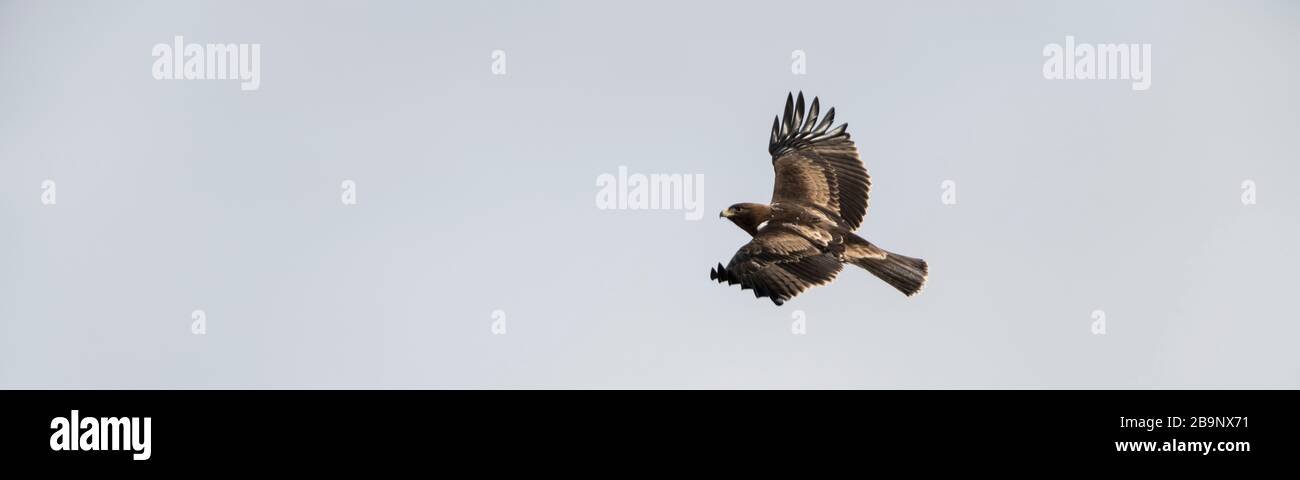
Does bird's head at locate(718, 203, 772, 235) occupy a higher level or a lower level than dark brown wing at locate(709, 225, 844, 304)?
higher

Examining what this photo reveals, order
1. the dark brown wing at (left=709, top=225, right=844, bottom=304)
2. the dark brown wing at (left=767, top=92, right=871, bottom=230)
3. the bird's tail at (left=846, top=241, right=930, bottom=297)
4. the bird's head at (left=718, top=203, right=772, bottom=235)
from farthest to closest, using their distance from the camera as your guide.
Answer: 1. the dark brown wing at (left=767, top=92, right=871, bottom=230)
2. the bird's head at (left=718, top=203, right=772, bottom=235)
3. the bird's tail at (left=846, top=241, right=930, bottom=297)
4. the dark brown wing at (left=709, top=225, right=844, bottom=304)

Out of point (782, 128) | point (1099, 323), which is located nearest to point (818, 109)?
point (782, 128)

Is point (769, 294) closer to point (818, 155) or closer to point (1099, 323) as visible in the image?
point (818, 155)

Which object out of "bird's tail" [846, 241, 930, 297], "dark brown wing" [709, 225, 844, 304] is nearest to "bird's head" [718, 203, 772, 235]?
"dark brown wing" [709, 225, 844, 304]

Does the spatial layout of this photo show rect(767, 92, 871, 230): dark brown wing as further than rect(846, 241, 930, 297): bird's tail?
Yes

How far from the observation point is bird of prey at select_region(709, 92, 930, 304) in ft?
49.0

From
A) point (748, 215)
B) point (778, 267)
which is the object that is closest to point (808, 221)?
point (748, 215)

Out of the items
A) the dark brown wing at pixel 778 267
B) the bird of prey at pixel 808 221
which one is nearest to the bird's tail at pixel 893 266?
the bird of prey at pixel 808 221

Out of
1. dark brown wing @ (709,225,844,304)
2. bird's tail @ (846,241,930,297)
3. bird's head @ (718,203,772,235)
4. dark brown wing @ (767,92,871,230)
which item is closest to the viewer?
dark brown wing @ (709,225,844,304)

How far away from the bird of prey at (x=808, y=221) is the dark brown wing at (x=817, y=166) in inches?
0.5

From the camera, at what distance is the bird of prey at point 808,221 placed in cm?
1494

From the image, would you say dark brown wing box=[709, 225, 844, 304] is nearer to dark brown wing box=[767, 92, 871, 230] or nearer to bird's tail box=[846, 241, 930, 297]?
bird's tail box=[846, 241, 930, 297]

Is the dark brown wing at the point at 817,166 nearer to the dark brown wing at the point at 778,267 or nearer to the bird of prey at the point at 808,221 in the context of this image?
the bird of prey at the point at 808,221
